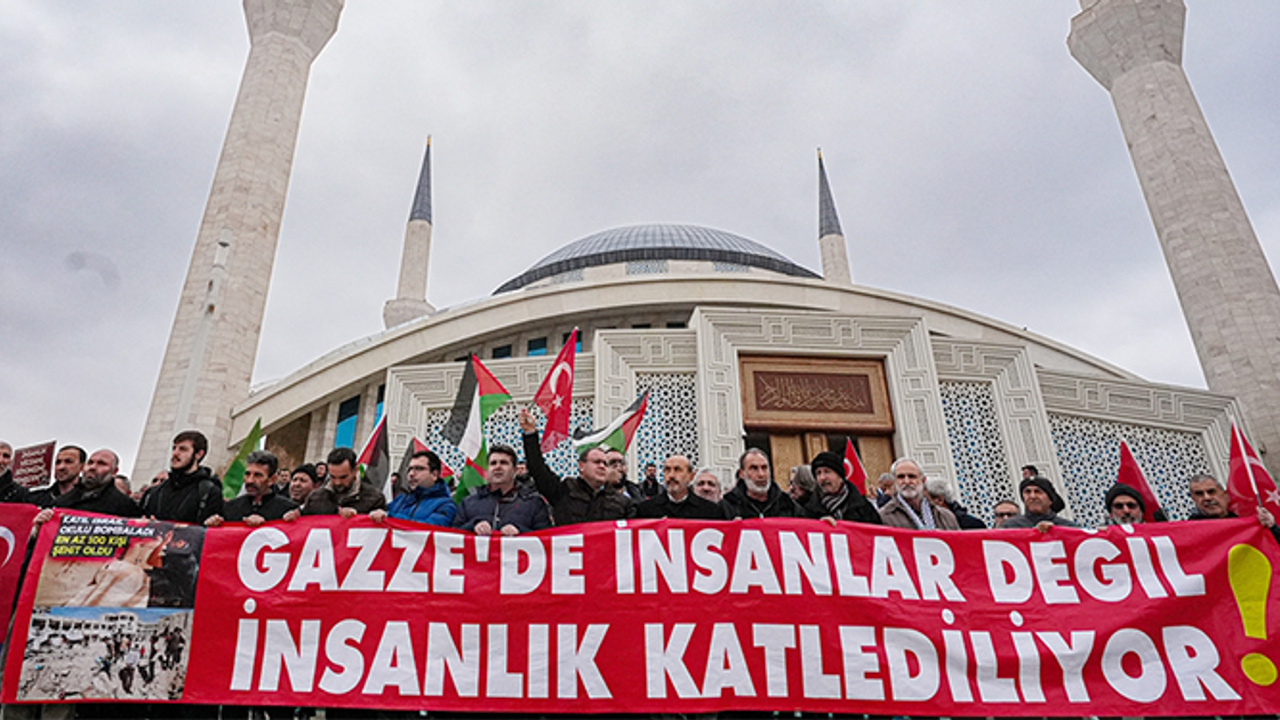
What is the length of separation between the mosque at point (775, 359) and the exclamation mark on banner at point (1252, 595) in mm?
5550

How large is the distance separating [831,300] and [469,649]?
1065cm

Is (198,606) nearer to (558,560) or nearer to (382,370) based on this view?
→ (558,560)

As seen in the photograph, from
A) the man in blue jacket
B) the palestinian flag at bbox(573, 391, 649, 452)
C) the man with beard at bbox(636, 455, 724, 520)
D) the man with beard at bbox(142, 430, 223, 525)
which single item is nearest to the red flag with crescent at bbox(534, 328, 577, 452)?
the palestinian flag at bbox(573, 391, 649, 452)

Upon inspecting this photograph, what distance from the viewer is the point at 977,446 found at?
9.93 meters

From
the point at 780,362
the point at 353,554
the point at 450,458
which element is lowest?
the point at 353,554

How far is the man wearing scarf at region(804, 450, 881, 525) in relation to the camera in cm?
429

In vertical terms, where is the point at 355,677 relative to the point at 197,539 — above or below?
below

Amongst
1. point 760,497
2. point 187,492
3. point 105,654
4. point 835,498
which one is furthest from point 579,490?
point 105,654

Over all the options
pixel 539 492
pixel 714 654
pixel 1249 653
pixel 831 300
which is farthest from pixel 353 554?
pixel 831 300

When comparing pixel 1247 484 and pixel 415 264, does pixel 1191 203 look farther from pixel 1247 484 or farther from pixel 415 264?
pixel 415 264

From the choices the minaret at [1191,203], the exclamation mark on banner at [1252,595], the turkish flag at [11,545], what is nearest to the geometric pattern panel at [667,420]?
the exclamation mark on banner at [1252,595]

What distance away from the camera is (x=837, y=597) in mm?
3734

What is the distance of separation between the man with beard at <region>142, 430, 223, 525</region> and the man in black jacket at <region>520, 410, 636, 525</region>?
5.41 ft

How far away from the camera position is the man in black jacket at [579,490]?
4.11 m
